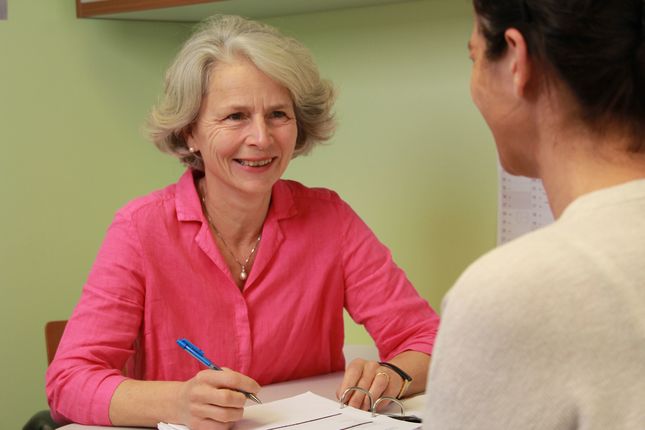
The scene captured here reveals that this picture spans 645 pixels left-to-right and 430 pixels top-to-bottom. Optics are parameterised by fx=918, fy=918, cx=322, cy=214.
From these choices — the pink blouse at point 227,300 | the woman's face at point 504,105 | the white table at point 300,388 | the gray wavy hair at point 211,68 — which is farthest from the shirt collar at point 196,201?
the woman's face at point 504,105

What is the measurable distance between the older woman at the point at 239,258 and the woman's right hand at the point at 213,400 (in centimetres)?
25

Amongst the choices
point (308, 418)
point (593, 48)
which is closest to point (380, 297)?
point (308, 418)

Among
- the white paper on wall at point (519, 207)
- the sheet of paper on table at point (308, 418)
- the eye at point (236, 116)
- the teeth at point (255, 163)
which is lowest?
the sheet of paper on table at point (308, 418)

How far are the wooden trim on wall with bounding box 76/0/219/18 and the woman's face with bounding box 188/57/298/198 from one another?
0.42 metres

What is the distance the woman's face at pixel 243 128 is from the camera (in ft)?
5.95

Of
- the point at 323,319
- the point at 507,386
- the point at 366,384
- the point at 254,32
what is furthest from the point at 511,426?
the point at 254,32

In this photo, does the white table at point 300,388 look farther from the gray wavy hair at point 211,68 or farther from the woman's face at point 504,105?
the woman's face at point 504,105

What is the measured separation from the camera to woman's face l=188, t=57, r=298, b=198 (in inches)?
71.4

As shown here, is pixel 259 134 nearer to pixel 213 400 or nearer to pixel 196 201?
pixel 196 201

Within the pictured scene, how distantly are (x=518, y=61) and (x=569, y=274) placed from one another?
0.22 m

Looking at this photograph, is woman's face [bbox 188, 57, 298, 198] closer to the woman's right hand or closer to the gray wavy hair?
the gray wavy hair

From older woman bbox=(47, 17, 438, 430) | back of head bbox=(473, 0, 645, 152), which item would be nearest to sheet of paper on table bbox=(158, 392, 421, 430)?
older woman bbox=(47, 17, 438, 430)

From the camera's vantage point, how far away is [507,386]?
0.76 metres

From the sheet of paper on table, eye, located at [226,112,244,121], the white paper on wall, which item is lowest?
the sheet of paper on table
